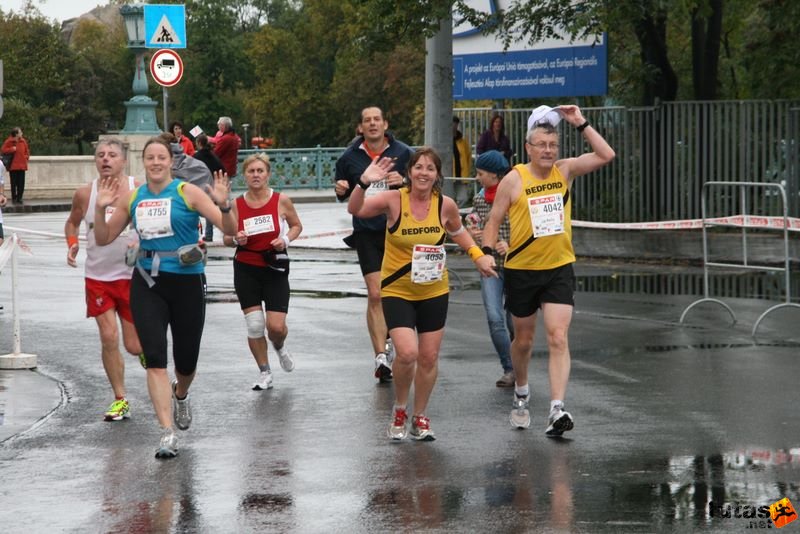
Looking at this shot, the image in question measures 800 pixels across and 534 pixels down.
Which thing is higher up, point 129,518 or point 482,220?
point 482,220

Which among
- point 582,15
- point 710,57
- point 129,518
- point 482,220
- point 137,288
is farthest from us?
point 710,57

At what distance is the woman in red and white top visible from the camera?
10.8 meters

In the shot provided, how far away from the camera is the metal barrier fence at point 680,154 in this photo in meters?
24.3

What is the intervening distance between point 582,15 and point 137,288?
14.8 m

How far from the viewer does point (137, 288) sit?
336 inches

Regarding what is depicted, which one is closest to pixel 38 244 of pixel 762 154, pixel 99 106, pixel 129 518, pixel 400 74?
pixel 762 154

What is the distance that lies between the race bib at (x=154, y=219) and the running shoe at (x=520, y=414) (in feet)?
7.69

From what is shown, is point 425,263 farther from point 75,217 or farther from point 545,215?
point 75,217

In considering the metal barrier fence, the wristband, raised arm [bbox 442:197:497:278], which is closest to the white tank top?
raised arm [bbox 442:197:497:278]

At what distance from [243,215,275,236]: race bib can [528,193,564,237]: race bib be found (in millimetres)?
2506

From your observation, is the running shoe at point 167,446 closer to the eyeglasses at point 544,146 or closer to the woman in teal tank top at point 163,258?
the woman in teal tank top at point 163,258

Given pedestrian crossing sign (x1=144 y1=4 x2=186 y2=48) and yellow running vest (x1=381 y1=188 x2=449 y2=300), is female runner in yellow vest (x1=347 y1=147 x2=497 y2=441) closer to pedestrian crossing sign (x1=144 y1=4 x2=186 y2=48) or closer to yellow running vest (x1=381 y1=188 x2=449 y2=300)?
yellow running vest (x1=381 y1=188 x2=449 y2=300)

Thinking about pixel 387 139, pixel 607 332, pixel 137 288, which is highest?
pixel 387 139

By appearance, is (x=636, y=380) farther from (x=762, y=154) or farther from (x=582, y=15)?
(x=762, y=154)
